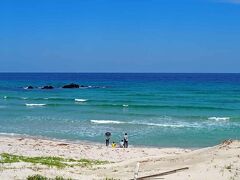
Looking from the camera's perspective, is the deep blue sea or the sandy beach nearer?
the sandy beach

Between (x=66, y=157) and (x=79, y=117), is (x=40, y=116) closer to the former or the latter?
(x=79, y=117)

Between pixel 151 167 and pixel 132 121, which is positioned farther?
pixel 132 121

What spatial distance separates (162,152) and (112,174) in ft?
33.1

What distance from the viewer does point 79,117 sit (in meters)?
47.6

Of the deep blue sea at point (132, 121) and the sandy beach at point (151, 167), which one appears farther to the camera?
the deep blue sea at point (132, 121)

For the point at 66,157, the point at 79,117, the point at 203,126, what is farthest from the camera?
the point at 79,117

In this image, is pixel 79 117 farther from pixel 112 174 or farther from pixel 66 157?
pixel 112 174

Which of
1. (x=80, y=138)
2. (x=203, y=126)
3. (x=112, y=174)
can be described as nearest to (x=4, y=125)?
(x=80, y=138)

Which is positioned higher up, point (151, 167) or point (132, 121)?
point (132, 121)

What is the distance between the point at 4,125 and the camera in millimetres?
41906

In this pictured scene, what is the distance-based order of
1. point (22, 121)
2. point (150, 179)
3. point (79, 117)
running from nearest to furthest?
point (150, 179) < point (22, 121) < point (79, 117)

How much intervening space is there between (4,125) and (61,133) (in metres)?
7.15

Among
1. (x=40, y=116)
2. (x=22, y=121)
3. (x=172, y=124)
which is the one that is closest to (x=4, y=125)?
(x=22, y=121)

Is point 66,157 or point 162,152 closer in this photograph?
point 66,157
